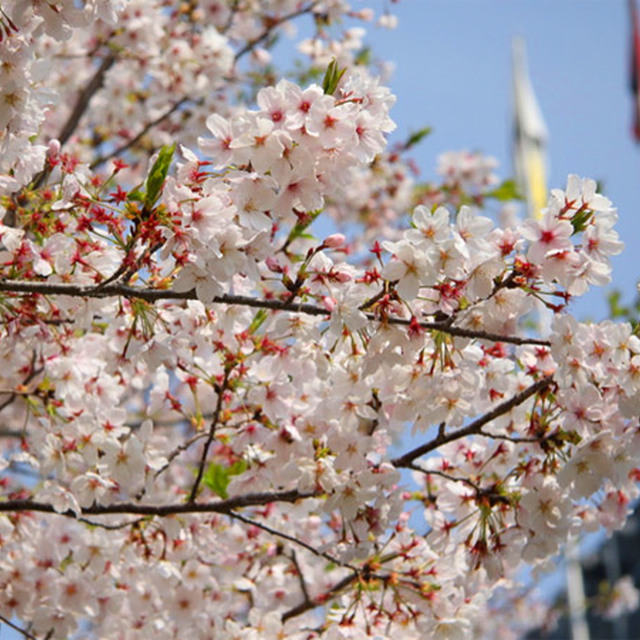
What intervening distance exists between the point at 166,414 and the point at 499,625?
7944 mm

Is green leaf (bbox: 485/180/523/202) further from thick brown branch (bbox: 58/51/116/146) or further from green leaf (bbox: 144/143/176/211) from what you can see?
green leaf (bbox: 144/143/176/211)

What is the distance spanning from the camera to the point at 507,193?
20.4 feet

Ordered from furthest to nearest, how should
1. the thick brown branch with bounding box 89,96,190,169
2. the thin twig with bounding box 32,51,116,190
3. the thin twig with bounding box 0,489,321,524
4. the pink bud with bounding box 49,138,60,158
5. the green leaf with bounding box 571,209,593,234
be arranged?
the thick brown branch with bounding box 89,96,190,169 < the thin twig with bounding box 32,51,116,190 < the thin twig with bounding box 0,489,321,524 < the pink bud with bounding box 49,138,60,158 < the green leaf with bounding box 571,209,593,234

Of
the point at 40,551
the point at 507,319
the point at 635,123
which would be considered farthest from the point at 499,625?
the point at 635,123

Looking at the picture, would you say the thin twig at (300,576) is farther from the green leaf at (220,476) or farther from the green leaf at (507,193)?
the green leaf at (507,193)

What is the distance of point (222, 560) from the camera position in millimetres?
3895

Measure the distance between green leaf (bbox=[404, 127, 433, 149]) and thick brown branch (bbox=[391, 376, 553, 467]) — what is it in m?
3.59

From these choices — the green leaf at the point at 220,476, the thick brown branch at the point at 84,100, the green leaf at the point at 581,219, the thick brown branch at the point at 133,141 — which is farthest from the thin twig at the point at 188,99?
the green leaf at the point at 581,219

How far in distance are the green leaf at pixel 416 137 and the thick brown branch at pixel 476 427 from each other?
359 centimetres

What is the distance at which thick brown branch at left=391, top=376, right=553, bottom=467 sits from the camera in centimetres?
284

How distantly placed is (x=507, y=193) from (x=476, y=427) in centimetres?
351

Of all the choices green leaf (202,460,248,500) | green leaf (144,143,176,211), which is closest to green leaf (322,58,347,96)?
green leaf (144,143,176,211)

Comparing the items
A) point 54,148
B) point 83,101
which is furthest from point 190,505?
point 83,101

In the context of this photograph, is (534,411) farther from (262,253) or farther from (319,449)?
(262,253)
